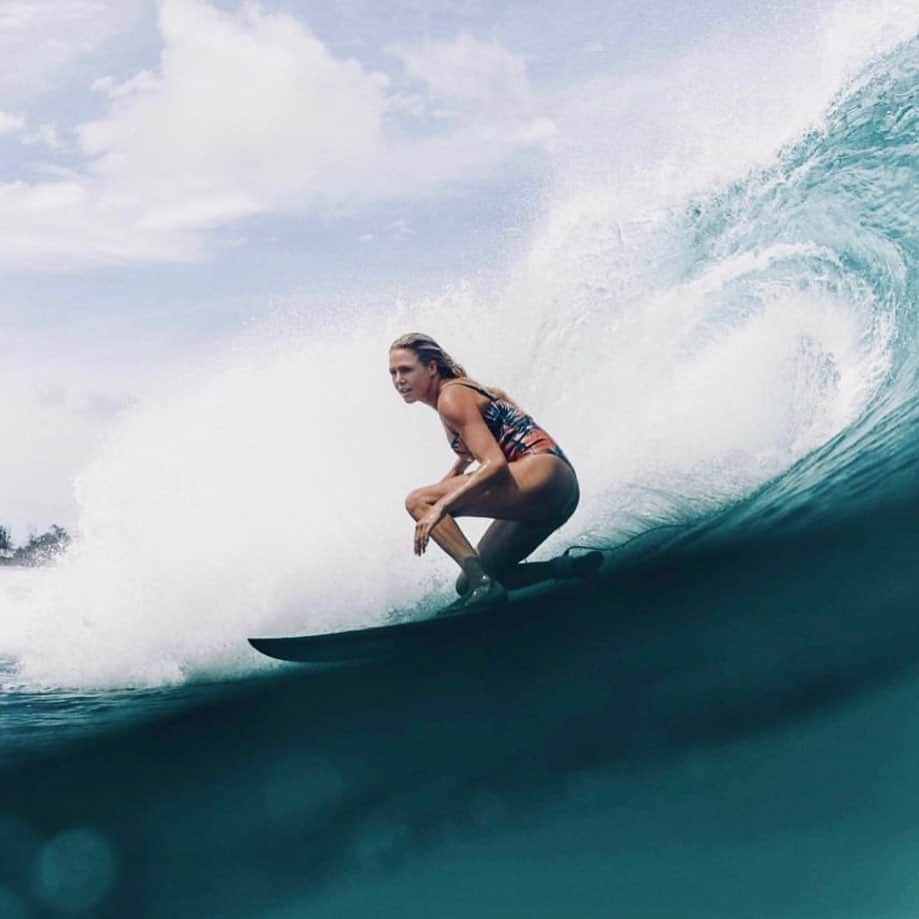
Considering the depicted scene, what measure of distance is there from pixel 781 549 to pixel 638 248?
246cm

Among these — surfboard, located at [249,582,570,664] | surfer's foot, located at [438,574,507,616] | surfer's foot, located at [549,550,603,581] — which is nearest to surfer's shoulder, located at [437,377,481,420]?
surfer's foot, located at [438,574,507,616]

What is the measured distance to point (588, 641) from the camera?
658cm

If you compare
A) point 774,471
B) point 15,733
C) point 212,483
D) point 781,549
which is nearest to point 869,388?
point 774,471

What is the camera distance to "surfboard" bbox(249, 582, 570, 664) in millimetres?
5711

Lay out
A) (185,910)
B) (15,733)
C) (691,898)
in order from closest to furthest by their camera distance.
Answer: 1. (691,898)
2. (185,910)
3. (15,733)

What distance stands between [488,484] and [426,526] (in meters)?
0.41

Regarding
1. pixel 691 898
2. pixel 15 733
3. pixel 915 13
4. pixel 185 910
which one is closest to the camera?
pixel 691 898

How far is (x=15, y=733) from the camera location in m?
6.77

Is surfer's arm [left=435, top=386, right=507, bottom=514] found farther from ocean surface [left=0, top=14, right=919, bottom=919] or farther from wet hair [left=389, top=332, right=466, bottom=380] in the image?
ocean surface [left=0, top=14, right=919, bottom=919]

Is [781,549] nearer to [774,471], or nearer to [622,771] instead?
[774,471]

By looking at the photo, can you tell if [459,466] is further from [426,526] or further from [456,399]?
[426,526]

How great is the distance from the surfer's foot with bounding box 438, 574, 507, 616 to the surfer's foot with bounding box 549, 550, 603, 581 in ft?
1.04

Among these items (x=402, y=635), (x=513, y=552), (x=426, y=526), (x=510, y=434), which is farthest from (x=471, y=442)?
(x=402, y=635)

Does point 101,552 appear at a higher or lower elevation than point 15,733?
higher
